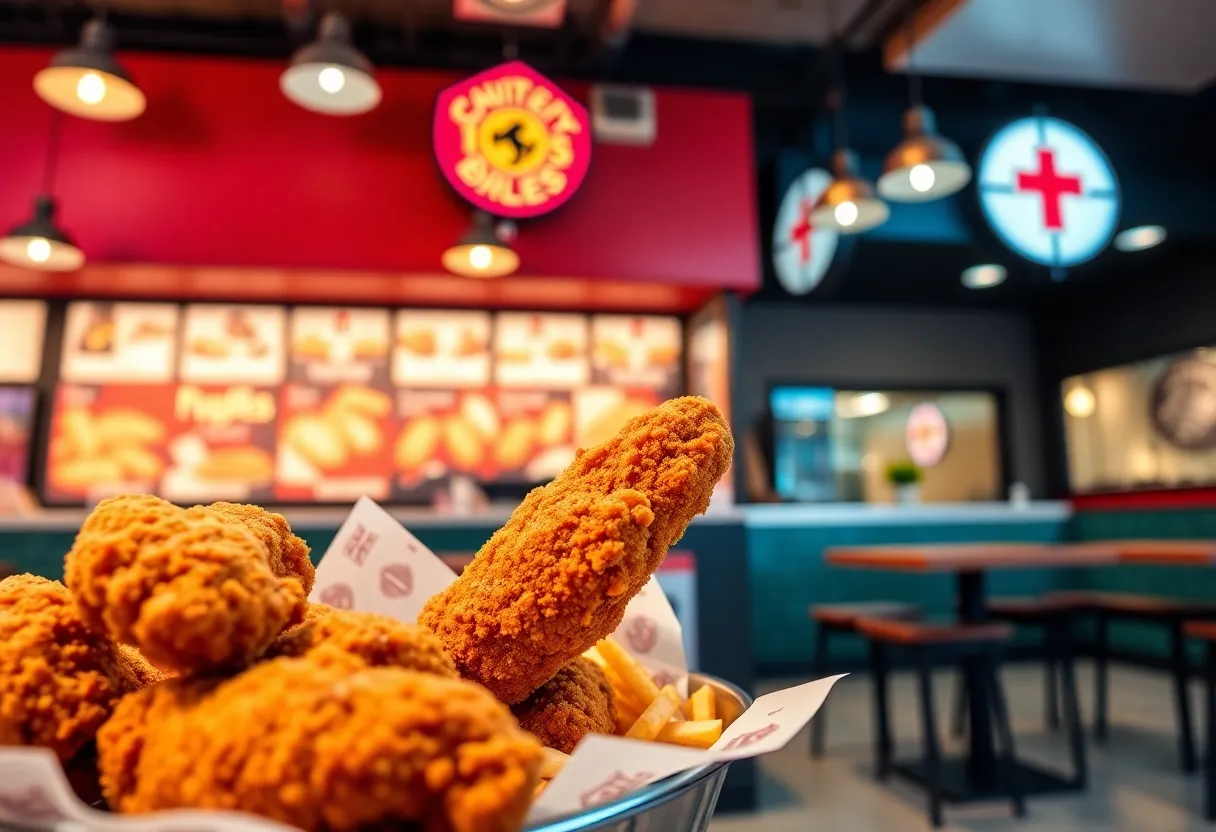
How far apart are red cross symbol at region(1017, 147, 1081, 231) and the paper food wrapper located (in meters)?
6.61

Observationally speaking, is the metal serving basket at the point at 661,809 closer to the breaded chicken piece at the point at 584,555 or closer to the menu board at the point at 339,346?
the breaded chicken piece at the point at 584,555

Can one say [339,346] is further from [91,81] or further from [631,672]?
[631,672]

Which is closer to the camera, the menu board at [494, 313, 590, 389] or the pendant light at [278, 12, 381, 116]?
the pendant light at [278, 12, 381, 116]

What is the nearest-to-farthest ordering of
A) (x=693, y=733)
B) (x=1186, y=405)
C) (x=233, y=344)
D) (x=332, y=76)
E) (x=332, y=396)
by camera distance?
(x=693, y=733) → (x=332, y=76) → (x=233, y=344) → (x=332, y=396) → (x=1186, y=405)

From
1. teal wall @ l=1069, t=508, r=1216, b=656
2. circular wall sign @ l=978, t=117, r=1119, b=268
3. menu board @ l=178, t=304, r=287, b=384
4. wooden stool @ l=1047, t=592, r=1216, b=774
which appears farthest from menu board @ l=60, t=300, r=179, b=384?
teal wall @ l=1069, t=508, r=1216, b=656

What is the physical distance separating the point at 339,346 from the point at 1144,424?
7.10 metres

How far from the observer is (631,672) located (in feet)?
2.51

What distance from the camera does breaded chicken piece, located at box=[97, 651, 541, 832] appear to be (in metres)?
0.31

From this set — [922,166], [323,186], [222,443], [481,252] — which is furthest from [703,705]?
[222,443]

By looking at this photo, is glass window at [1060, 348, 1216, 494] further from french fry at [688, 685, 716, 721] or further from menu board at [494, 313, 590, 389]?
french fry at [688, 685, 716, 721]

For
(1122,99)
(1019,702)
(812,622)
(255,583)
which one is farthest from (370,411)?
(1122,99)

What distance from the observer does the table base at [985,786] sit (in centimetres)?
338

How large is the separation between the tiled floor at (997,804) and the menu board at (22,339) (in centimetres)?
491

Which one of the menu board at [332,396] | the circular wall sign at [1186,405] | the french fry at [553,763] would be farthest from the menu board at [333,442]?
the circular wall sign at [1186,405]
